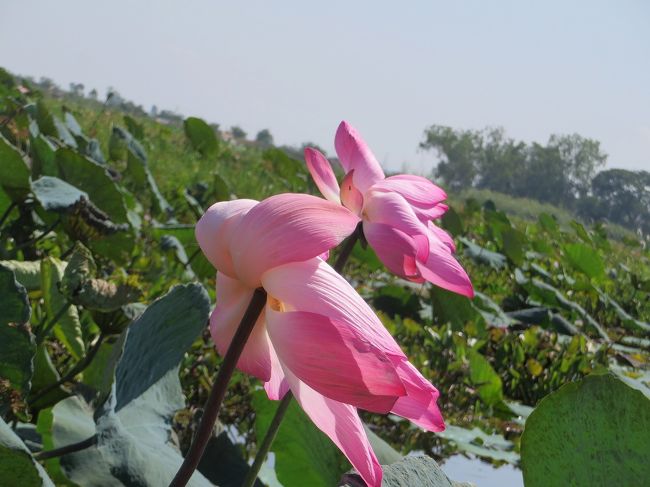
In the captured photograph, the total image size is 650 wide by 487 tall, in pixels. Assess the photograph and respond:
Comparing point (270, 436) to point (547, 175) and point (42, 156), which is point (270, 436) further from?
point (547, 175)

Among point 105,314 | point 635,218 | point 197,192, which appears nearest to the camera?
point 105,314

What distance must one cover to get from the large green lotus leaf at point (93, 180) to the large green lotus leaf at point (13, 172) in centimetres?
19

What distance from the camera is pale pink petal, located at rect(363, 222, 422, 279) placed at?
2.03 feet

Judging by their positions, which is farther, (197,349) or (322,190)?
(197,349)

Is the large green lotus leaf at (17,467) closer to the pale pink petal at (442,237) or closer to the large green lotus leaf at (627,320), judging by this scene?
the pale pink petal at (442,237)

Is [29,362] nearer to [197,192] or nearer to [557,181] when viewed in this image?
[197,192]

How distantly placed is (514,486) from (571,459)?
1.27 m

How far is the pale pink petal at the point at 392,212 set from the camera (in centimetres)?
64

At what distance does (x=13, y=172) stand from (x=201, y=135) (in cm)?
481

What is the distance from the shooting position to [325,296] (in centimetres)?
37

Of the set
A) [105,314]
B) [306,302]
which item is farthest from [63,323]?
[306,302]

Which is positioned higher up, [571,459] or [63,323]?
[571,459]

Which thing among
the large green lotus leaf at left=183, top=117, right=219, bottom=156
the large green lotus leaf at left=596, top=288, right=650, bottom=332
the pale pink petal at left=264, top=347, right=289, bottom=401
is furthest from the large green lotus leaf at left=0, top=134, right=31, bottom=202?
the large green lotus leaf at left=183, top=117, right=219, bottom=156

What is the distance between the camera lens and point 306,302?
1.24 feet
